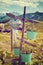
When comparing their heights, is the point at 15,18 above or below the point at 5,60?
above

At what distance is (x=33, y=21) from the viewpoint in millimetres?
3396

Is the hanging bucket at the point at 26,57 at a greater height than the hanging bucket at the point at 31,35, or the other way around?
the hanging bucket at the point at 31,35

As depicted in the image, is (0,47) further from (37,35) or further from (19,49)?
(37,35)

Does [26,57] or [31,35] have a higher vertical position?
[31,35]

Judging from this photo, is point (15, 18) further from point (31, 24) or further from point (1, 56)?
point (1, 56)

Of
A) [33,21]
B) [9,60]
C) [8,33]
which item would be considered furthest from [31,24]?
[9,60]

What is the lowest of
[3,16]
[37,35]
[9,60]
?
[9,60]

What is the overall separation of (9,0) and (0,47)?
1.89 feet

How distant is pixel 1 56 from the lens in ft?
11.2

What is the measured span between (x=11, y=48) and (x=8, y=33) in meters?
0.19

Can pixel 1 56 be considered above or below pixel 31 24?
below

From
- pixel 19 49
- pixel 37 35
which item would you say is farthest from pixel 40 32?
pixel 19 49

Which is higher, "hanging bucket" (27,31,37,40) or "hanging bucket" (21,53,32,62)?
"hanging bucket" (27,31,37,40)

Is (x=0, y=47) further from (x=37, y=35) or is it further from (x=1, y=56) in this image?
(x=37, y=35)
